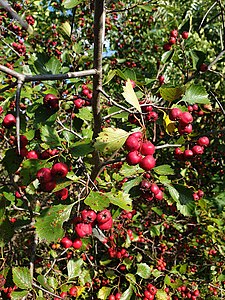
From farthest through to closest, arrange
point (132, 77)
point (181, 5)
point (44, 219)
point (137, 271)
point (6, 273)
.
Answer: point (181, 5)
point (137, 271)
point (6, 273)
point (132, 77)
point (44, 219)

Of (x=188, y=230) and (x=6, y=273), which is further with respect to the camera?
(x=188, y=230)

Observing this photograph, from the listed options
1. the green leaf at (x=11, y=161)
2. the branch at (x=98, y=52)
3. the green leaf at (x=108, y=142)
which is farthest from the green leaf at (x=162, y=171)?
the green leaf at (x=11, y=161)

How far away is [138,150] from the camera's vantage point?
1.31 m

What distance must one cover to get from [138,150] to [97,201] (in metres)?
0.29

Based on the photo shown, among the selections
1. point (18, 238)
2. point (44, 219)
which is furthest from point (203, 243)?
point (44, 219)

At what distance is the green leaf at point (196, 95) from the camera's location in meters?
1.72

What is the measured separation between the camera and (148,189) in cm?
173

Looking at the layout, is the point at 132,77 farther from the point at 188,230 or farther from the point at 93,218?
the point at 188,230

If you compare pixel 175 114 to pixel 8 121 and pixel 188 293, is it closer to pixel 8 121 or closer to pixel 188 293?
pixel 8 121

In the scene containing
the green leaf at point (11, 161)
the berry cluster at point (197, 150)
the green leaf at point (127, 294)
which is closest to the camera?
the green leaf at point (11, 161)

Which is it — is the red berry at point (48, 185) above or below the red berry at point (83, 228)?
above

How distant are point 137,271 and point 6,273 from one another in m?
1.17

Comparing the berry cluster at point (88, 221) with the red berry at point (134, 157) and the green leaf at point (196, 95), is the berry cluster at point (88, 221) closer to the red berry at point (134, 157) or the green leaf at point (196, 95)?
the red berry at point (134, 157)

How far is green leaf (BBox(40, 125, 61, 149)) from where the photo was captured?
1403 mm
